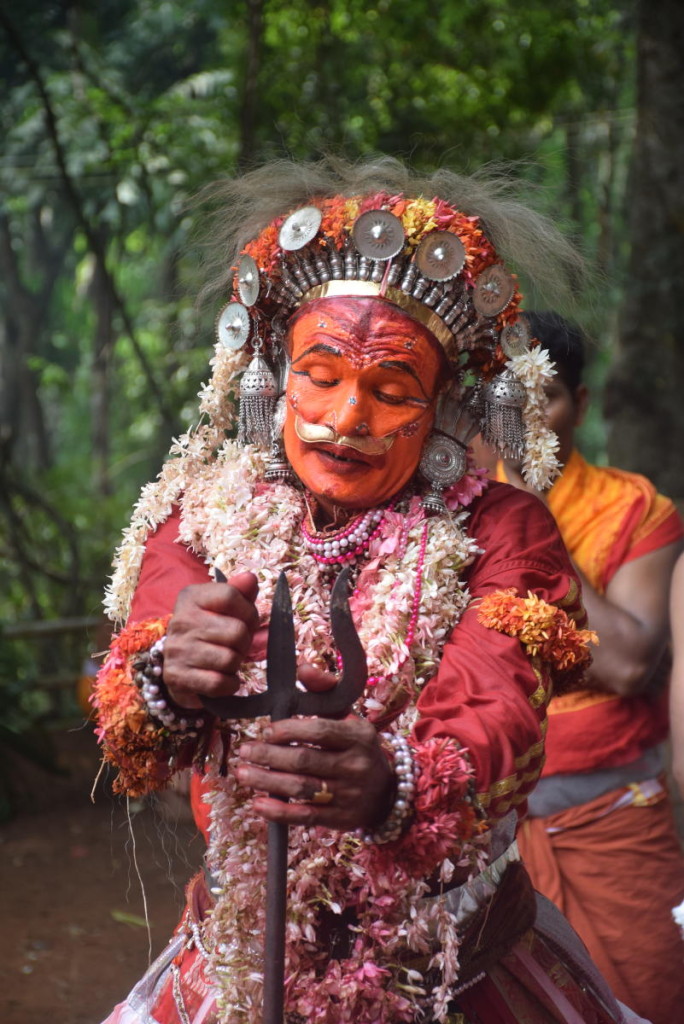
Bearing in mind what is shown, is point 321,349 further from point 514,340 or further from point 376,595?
point 376,595

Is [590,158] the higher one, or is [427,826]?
[590,158]

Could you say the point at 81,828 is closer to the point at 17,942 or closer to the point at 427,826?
the point at 17,942

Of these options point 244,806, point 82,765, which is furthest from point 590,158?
point 244,806

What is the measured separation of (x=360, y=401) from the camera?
2287 mm

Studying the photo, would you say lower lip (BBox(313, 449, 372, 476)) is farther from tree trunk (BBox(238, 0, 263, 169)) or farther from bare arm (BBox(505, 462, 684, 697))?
tree trunk (BBox(238, 0, 263, 169))

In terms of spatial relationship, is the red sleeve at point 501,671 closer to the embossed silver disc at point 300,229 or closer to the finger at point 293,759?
the finger at point 293,759

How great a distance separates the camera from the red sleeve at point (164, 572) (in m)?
2.21

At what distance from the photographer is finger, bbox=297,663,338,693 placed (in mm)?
1736

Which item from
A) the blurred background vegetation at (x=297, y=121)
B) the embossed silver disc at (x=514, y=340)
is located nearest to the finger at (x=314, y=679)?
the embossed silver disc at (x=514, y=340)

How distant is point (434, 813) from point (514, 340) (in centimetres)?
107

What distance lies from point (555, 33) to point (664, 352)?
4.14 meters

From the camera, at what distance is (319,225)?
2.36m

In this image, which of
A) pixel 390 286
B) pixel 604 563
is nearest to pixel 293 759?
pixel 390 286

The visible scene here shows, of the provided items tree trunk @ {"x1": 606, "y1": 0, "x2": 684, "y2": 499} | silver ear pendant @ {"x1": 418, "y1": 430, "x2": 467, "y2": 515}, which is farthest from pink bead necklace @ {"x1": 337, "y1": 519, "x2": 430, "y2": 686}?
tree trunk @ {"x1": 606, "y1": 0, "x2": 684, "y2": 499}
